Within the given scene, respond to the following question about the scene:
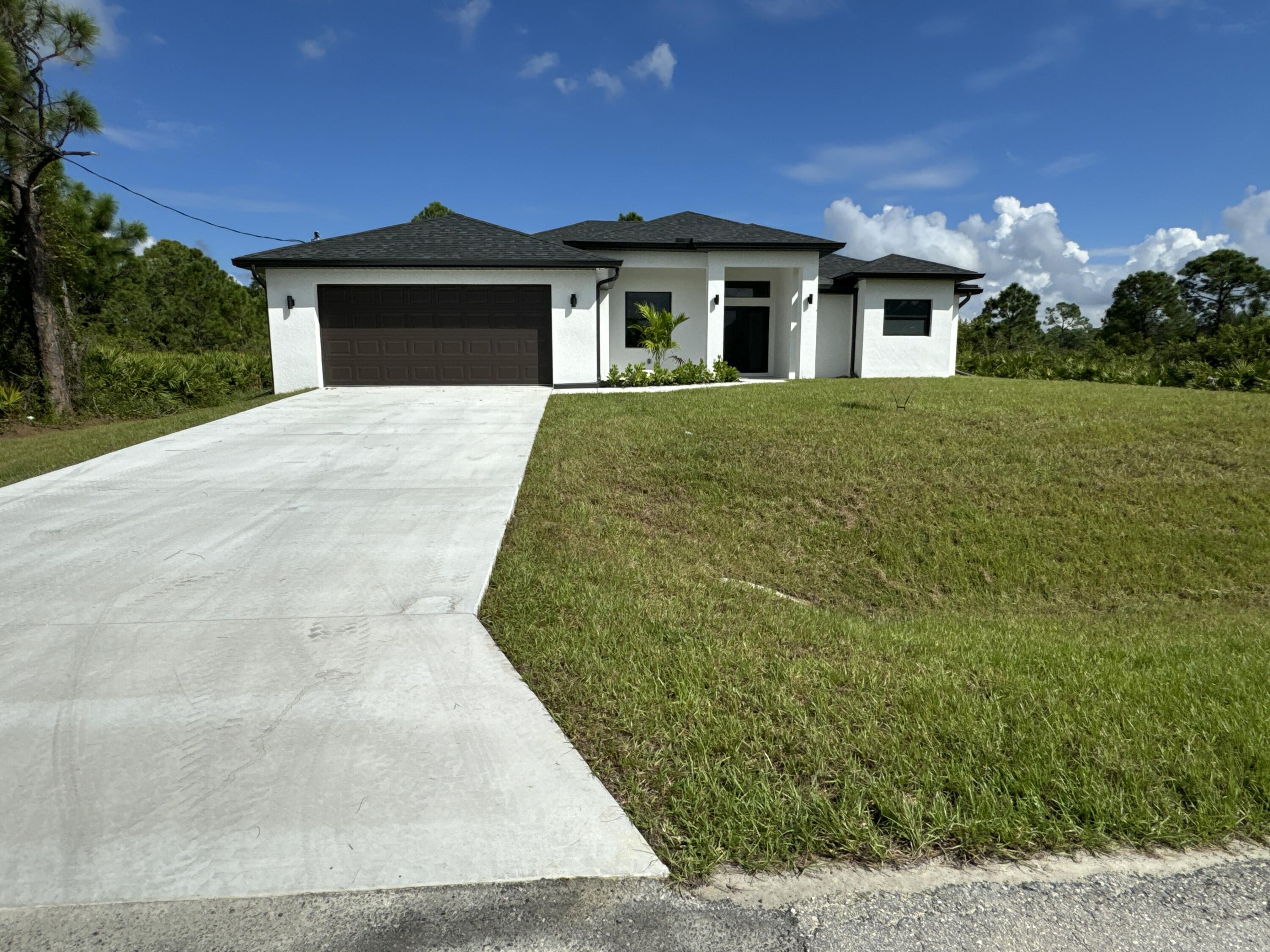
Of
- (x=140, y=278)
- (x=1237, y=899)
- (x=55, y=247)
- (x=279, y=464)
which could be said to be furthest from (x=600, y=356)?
(x=140, y=278)

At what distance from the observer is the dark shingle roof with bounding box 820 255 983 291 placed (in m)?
18.8

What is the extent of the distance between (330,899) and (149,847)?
683 mm

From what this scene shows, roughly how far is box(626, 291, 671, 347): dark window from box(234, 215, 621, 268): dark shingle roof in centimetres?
172

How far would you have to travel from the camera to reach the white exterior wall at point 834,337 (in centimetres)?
2000

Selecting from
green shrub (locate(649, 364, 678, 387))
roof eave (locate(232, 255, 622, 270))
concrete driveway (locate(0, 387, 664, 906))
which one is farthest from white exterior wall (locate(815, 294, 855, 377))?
concrete driveway (locate(0, 387, 664, 906))

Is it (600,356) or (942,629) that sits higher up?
(600,356)

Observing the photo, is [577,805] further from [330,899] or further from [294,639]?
[294,639]

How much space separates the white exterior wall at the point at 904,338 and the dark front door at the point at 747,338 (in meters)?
2.57

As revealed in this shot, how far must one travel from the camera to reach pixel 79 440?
10.5 metres

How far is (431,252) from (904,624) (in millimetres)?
14023

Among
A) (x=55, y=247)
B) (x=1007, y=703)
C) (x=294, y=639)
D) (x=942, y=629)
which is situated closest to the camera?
(x=1007, y=703)

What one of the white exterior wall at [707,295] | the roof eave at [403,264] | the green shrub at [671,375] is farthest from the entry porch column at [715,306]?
the roof eave at [403,264]

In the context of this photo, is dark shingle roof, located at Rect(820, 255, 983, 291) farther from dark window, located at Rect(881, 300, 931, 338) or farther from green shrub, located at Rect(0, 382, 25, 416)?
green shrub, located at Rect(0, 382, 25, 416)

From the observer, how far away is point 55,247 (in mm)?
15469
